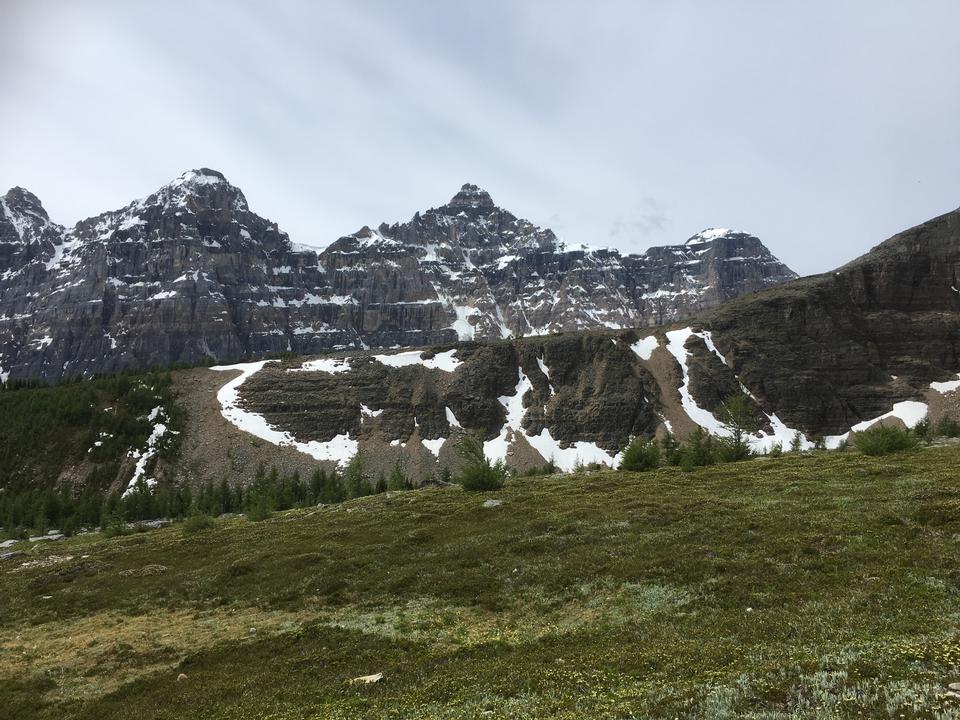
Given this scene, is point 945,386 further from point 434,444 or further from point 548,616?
point 548,616

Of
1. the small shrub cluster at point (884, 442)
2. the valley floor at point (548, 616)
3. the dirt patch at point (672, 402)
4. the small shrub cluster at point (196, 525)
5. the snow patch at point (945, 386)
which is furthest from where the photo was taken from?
the snow patch at point (945, 386)

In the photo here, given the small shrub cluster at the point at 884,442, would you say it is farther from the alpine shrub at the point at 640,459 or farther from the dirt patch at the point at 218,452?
the dirt patch at the point at 218,452

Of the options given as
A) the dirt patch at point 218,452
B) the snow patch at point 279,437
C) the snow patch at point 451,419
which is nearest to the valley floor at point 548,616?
the dirt patch at point 218,452

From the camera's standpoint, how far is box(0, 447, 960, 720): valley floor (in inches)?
534

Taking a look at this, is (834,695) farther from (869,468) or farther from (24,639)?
(869,468)

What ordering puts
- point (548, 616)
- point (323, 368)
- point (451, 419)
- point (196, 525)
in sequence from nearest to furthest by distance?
point (548, 616), point (196, 525), point (451, 419), point (323, 368)

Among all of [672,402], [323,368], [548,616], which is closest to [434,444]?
[323,368]

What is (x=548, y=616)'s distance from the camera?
73.8 ft

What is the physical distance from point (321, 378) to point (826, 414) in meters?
161

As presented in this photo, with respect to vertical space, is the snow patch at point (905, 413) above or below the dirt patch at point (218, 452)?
below

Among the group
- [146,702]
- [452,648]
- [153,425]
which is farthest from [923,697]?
[153,425]

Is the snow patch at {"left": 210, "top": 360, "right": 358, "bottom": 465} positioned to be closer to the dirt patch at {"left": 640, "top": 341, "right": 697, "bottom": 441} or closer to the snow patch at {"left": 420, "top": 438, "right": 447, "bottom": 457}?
the snow patch at {"left": 420, "top": 438, "right": 447, "bottom": 457}

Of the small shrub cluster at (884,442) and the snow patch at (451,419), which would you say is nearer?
the small shrub cluster at (884,442)

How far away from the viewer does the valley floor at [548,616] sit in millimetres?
13555
